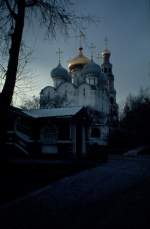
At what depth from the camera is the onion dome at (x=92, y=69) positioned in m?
65.9

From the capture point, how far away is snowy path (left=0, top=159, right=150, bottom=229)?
21.3 ft

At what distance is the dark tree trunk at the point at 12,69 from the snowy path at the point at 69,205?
330 centimetres

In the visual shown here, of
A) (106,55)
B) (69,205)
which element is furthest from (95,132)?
(69,205)

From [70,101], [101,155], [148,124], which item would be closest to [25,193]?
[101,155]

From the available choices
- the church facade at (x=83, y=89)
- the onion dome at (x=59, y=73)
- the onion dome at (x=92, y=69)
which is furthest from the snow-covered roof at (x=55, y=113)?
the onion dome at (x=59, y=73)

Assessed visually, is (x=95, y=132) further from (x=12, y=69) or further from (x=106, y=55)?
(x=12, y=69)

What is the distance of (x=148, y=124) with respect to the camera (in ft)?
124

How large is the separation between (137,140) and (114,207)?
35.3m

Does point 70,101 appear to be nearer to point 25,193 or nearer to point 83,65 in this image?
point 83,65

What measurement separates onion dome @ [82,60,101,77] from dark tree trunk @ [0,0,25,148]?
53510mm

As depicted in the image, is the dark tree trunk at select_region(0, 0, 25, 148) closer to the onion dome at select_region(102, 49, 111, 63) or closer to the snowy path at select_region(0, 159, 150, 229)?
the snowy path at select_region(0, 159, 150, 229)

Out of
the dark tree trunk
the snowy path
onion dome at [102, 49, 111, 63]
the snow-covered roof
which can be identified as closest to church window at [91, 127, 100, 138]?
onion dome at [102, 49, 111, 63]

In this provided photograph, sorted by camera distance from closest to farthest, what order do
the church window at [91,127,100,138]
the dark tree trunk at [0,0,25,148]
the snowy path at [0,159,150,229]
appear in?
1. the snowy path at [0,159,150,229]
2. the dark tree trunk at [0,0,25,148]
3. the church window at [91,127,100,138]

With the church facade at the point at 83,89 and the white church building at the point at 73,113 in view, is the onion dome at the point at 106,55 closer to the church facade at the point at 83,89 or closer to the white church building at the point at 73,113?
the white church building at the point at 73,113
